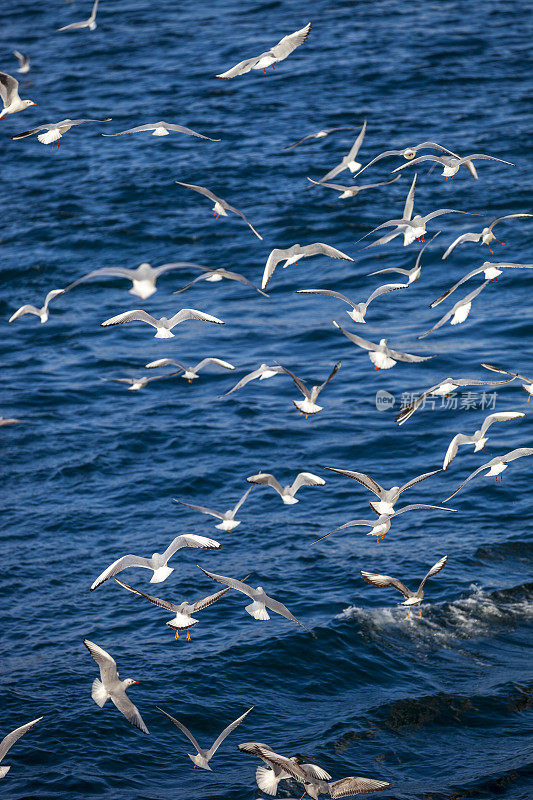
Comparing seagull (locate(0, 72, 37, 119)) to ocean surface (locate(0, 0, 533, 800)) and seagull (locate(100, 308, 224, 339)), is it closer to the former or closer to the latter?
seagull (locate(100, 308, 224, 339))

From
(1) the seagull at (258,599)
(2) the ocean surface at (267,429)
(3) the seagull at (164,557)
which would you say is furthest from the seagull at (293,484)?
(2) the ocean surface at (267,429)

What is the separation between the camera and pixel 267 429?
1114 inches

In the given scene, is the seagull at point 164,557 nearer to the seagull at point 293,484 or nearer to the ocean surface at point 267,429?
the seagull at point 293,484

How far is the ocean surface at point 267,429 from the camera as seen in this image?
64.2 feet

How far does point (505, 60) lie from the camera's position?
155 feet

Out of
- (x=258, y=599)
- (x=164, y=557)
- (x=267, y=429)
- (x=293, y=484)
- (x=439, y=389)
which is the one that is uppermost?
(x=164, y=557)

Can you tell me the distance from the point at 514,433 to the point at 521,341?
4.17 metres

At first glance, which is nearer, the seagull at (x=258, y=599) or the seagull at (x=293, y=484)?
the seagull at (x=258, y=599)

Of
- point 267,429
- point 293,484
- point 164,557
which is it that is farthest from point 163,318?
point 267,429

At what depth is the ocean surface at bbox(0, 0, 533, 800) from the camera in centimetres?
1958

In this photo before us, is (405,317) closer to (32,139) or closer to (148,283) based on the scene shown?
(148,283)

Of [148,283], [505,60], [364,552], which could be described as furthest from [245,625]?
[505,60]

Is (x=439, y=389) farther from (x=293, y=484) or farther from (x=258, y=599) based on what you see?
(x=258, y=599)

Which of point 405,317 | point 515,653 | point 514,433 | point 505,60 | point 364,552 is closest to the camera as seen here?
point 515,653
